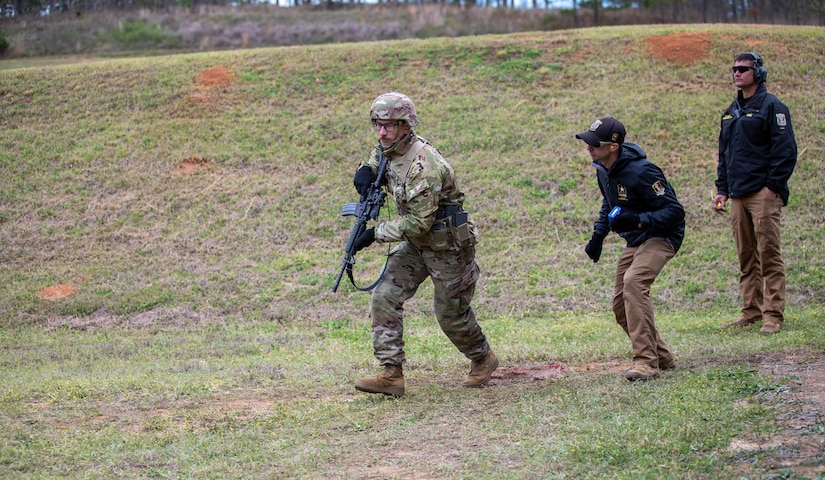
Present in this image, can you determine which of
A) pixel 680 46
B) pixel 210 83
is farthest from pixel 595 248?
pixel 210 83

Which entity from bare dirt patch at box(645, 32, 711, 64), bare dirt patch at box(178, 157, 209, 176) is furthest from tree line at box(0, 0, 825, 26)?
bare dirt patch at box(178, 157, 209, 176)

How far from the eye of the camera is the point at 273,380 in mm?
7215

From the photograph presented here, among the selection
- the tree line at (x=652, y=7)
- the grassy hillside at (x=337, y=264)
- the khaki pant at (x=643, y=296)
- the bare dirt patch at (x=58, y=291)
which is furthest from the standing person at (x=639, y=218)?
the tree line at (x=652, y=7)

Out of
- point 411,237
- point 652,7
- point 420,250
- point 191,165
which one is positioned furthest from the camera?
point 652,7

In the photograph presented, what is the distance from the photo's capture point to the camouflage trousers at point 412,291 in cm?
627

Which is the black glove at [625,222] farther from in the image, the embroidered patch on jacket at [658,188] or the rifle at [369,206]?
the rifle at [369,206]

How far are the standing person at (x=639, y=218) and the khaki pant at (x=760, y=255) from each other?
1.98m

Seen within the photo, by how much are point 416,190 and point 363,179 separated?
1.76 ft

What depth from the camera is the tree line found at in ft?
113

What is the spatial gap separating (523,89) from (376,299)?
40.1 feet

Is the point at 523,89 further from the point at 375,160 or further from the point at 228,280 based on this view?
the point at 375,160

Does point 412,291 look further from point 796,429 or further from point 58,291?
point 58,291

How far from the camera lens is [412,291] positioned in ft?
21.1

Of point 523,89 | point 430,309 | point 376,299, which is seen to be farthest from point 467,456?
point 523,89
